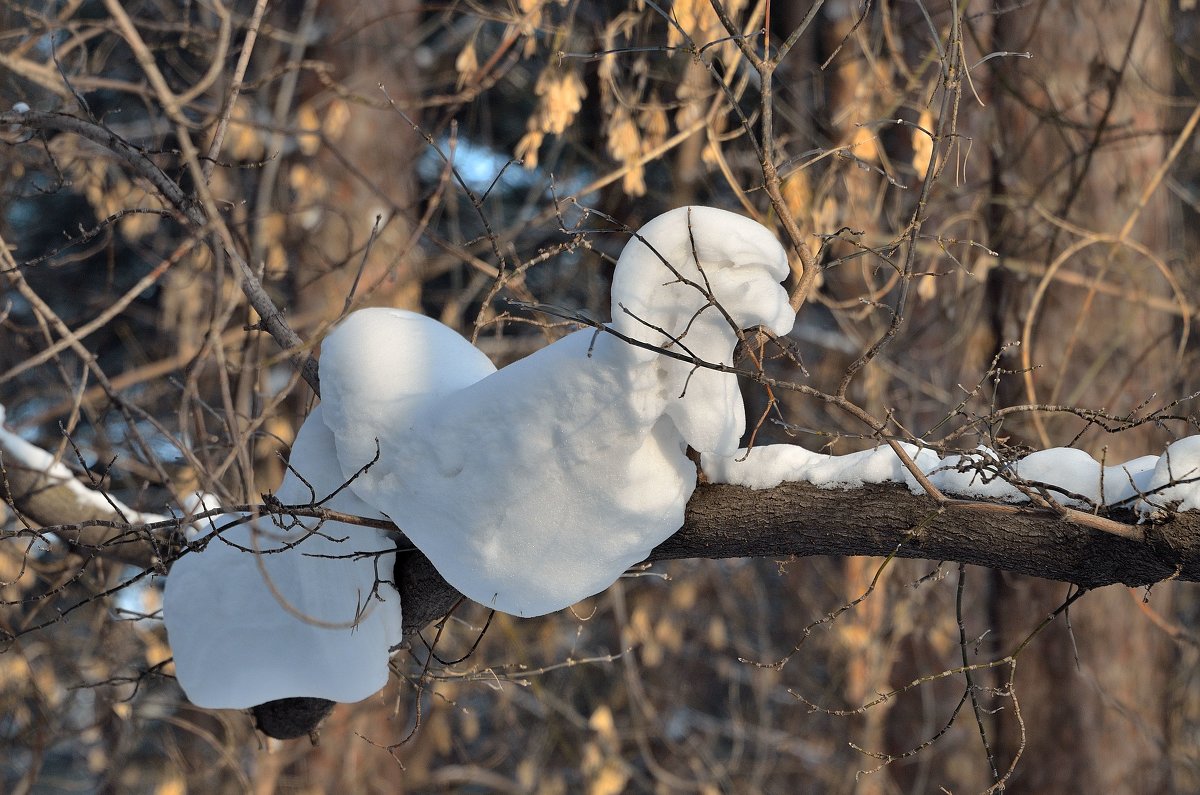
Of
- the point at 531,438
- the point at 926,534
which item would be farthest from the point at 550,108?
the point at 926,534

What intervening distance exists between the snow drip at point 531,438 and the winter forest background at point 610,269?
47 centimetres

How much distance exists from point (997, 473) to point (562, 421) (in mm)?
604

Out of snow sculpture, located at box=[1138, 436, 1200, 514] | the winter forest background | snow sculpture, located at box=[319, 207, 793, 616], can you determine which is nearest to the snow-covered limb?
the winter forest background

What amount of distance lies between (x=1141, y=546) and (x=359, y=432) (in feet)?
3.84

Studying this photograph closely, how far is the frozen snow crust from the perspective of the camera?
1488 mm

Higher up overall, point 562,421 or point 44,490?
point 44,490

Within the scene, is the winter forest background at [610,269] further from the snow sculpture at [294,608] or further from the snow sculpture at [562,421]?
the snow sculpture at [562,421]

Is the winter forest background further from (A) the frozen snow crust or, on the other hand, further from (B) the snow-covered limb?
(A) the frozen snow crust

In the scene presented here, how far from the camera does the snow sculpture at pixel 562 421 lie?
4.92 feet

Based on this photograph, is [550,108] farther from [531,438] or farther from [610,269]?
[610,269]

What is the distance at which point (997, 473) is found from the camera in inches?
57.7

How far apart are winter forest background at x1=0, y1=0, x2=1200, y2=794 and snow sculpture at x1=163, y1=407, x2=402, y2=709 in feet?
0.64

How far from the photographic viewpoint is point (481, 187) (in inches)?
227

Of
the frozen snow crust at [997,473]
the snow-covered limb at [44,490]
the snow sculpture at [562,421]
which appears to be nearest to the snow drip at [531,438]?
the snow sculpture at [562,421]
